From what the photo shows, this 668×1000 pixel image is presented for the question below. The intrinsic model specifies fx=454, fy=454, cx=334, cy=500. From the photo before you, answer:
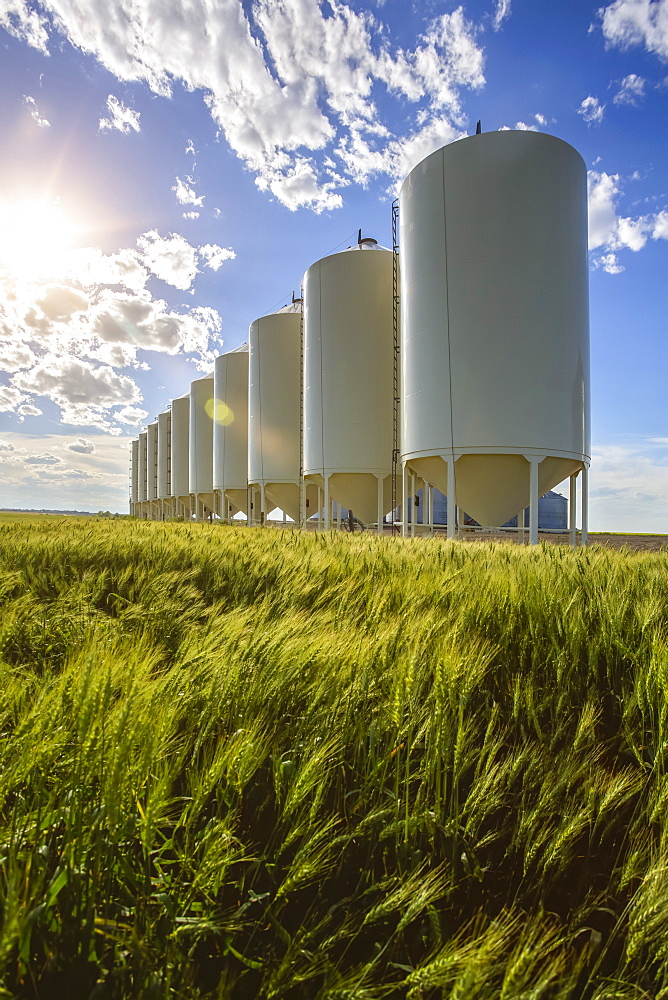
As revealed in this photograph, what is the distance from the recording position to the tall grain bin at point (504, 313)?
861cm

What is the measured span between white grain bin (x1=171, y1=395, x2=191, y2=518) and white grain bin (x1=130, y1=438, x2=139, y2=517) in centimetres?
1869

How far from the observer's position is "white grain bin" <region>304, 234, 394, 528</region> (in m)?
12.6

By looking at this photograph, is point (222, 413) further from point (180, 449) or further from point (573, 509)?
point (573, 509)

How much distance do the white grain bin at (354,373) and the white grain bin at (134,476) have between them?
40.5 m

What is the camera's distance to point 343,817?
1.03 meters

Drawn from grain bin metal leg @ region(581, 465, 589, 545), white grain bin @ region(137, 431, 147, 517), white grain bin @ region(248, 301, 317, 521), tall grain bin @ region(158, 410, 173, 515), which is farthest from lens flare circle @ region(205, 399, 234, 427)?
white grain bin @ region(137, 431, 147, 517)

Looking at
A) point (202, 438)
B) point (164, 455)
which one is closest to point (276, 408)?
point (202, 438)

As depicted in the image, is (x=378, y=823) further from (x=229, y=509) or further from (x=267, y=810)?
(x=229, y=509)

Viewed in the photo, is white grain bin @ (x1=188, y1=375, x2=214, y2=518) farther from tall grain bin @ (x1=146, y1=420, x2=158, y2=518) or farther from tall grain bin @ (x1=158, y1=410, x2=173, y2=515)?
tall grain bin @ (x1=146, y1=420, x2=158, y2=518)

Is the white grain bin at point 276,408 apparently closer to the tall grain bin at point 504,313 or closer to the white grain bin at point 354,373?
the white grain bin at point 354,373

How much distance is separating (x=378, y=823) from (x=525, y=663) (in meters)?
0.93

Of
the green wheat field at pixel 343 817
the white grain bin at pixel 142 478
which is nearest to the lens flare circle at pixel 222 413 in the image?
the green wheat field at pixel 343 817

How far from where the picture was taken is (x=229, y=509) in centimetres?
2592

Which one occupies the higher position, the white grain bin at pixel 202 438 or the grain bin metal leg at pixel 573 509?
the white grain bin at pixel 202 438
